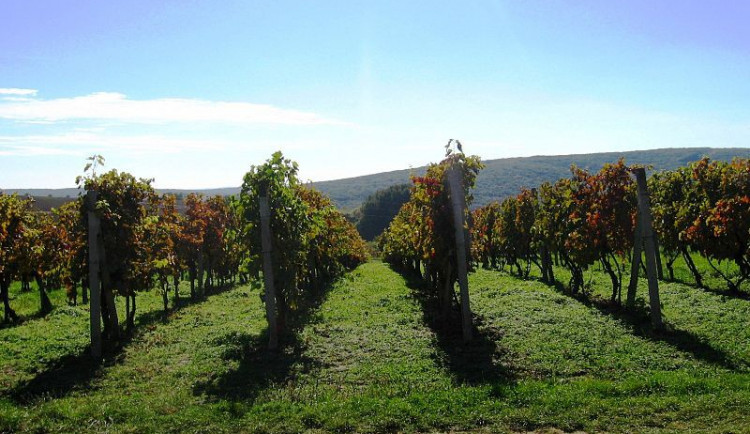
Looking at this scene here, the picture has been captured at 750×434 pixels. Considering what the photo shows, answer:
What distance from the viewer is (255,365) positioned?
42.3 feet

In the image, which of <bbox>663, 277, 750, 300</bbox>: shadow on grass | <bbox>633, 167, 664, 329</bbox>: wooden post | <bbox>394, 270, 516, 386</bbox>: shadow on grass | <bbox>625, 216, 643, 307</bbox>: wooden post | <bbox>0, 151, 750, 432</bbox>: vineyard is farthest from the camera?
<bbox>663, 277, 750, 300</bbox>: shadow on grass

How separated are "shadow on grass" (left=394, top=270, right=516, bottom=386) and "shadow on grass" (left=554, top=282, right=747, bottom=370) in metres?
4.15

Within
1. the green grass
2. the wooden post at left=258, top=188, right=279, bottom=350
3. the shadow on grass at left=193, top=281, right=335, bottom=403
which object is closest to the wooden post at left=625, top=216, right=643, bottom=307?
the green grass

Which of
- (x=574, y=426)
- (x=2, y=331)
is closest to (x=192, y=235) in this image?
(x=2, y=331)

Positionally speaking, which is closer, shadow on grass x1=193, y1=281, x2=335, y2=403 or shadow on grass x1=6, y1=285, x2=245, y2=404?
shadow on grass x1=193, y1=281, x2=335, y2=403

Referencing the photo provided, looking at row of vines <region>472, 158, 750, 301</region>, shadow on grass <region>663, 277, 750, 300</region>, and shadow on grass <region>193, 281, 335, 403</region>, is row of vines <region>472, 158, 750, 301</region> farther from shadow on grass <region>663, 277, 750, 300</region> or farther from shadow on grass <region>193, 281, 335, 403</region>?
shadow on grass <region>193, 281, 335, 403</region>

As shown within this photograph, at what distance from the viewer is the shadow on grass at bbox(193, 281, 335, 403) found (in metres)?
10.6

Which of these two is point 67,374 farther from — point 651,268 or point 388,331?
point 651,268

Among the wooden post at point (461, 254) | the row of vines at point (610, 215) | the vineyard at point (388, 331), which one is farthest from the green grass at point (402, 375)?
the row of vines at point (610, 215)

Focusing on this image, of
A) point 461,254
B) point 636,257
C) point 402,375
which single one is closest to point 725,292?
point 636,257

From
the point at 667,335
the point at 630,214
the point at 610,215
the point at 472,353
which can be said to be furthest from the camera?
the point at 630,214

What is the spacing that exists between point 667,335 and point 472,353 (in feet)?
17.7

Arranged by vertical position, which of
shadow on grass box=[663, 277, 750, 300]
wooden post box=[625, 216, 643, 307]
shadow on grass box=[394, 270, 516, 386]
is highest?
wooden post box=[625, 216, 643, 307]

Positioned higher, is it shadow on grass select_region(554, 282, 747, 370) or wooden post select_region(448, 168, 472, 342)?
wooden post select_region(448, 168, 472, 342)
